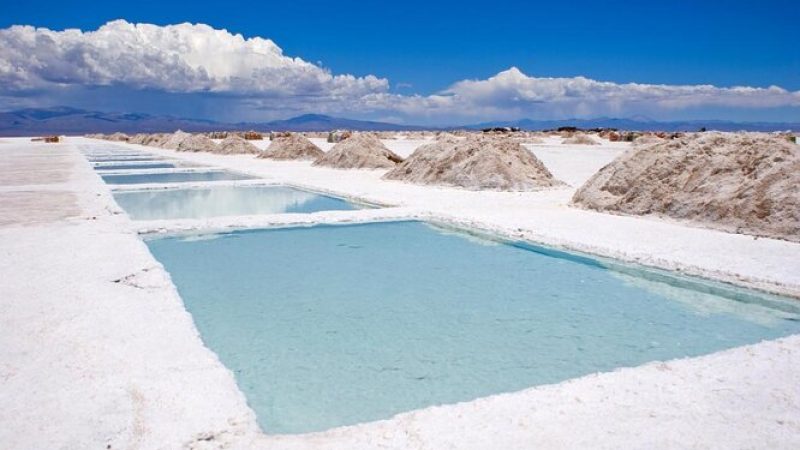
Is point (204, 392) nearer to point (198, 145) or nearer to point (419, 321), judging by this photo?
point (419, 321)

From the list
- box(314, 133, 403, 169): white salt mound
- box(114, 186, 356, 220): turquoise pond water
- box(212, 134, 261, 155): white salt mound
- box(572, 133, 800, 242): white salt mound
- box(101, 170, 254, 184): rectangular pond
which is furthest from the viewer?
box(212, 134, 261, 155): white salt mound

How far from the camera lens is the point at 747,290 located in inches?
254

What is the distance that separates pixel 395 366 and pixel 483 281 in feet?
9.25

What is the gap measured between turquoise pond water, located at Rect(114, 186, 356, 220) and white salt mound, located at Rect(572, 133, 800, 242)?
18.8 feet

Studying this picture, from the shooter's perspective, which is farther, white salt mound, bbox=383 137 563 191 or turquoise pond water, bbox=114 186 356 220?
white salt mound, bbox=383 137 563 191

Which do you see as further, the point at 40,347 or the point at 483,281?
the point at 483,281

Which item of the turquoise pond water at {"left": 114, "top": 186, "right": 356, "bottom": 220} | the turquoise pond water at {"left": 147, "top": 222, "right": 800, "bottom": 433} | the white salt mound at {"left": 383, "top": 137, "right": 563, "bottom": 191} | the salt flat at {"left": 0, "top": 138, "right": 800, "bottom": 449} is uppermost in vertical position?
the white salt mound at {"left": 383, "top": 137, "right": 563, "bottom": 191}

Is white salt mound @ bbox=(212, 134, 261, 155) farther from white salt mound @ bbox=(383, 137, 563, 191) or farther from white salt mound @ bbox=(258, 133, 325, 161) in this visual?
white salt mound @ bbox=(383, 137, 563, 191)

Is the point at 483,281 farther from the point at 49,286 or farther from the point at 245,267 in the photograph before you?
the point at 49,286

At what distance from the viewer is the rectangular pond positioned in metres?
20.1

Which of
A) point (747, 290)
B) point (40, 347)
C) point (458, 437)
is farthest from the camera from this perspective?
point (747, 290)

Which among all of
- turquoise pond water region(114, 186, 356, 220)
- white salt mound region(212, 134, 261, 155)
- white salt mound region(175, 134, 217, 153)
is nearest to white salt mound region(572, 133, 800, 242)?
turquoise pond water region(114, 186, 356, 220)

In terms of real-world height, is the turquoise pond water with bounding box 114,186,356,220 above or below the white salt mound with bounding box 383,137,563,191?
below

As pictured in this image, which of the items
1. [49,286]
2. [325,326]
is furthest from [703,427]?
[49,286]
